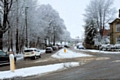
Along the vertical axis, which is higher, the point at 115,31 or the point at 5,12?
the point at 5,12

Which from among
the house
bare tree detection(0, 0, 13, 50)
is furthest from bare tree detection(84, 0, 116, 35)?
bare tree detection(0, 0, 13, 50)

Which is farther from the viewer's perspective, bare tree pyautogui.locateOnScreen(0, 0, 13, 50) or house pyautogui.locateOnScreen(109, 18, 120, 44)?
house pyautogui.locateOnScreen(109, 18, 120, 44)

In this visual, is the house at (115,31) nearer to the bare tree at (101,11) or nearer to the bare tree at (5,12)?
the bare tree at (101,11)

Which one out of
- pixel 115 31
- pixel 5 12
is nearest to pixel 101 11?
pixel 115 31

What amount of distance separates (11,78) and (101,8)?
5847cm

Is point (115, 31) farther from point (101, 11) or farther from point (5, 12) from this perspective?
point (5, 12)

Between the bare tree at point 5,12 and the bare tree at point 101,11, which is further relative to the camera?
the bare tree at point 101,11

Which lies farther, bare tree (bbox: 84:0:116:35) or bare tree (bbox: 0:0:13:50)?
bare tree (bbox: 84:0:116:35)

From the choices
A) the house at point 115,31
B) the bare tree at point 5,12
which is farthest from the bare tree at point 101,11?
the bare tree at point 5,12

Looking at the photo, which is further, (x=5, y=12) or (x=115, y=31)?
(x=115, y=31)

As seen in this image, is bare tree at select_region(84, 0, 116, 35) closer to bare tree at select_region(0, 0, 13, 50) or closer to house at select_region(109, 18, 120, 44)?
house at select_region(109, 18, 120, 44)

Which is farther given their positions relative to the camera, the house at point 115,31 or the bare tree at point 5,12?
the house at point 115,31

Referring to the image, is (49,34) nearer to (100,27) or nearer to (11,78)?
(100,27)

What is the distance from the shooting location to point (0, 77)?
513 inches
